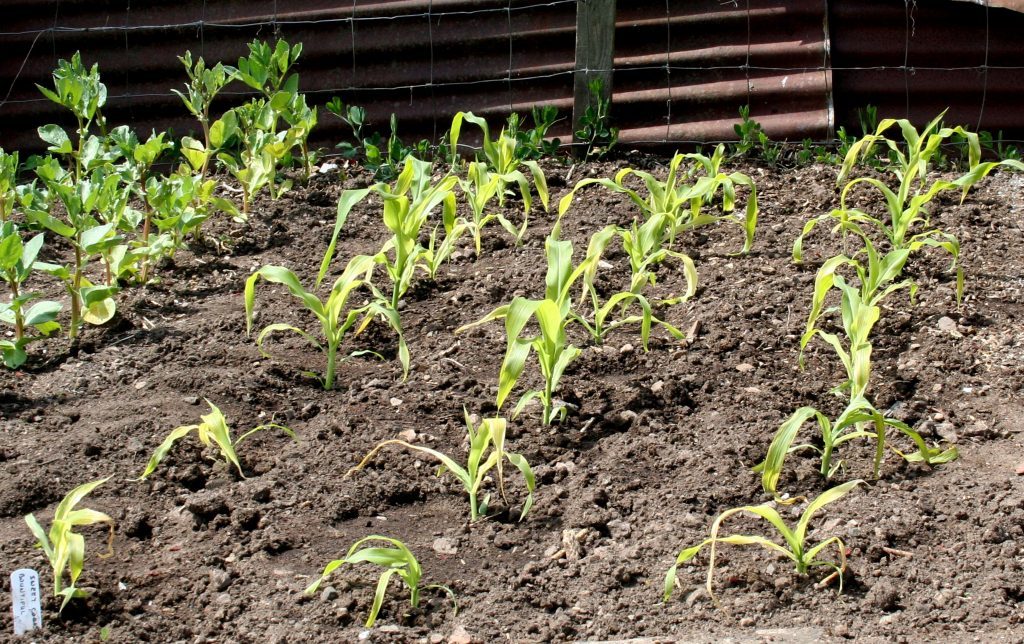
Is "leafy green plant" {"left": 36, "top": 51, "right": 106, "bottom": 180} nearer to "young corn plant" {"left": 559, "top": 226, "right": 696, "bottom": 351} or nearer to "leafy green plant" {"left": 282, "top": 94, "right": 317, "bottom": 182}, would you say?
"leafy green plant" {"left": 282, "top": 94, "right": 317, "bottom": 182}

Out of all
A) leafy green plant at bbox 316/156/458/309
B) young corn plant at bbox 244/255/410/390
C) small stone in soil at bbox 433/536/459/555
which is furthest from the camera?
leafy green plant at bbox 316/156/458/309

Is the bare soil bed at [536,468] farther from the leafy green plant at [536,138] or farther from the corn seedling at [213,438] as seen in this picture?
the leafy green plant at [536,138]

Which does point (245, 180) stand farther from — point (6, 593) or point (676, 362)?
point (6, 593)

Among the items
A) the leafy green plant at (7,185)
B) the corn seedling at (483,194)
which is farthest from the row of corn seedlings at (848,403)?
the leafy green plant at (7,185)

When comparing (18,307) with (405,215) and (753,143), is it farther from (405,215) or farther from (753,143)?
(753,143)

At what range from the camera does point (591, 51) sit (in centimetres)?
425

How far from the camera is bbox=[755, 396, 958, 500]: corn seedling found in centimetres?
222

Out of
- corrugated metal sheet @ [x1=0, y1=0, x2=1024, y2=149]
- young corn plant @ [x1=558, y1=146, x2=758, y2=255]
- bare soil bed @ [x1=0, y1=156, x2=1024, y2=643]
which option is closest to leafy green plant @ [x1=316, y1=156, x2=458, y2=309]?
bare soil bed @ [x1=0, y1=156, x2=1024, y2=643]

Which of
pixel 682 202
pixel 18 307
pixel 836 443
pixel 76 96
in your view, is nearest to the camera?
pixel 836 443

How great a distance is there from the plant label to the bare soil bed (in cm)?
4

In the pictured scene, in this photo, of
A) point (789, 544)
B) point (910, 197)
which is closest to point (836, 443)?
point (789, 544)

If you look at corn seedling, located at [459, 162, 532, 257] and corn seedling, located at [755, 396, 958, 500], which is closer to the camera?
corn seedling, located at [755, 396, 958, 500]

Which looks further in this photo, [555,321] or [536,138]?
[536,138]

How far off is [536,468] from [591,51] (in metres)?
2.26
